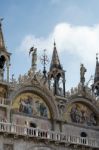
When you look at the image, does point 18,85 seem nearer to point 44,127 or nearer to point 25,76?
point 25,76

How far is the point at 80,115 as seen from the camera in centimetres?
3675

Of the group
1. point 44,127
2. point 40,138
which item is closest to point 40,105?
point 44,127

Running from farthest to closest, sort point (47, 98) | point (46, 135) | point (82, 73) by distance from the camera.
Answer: point (82, 73)
point (47, 98)
point (46, 135)

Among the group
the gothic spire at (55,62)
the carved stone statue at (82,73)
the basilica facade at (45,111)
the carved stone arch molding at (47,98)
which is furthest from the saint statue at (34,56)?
the carved stone statue at (82,73)

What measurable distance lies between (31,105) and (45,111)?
132cm

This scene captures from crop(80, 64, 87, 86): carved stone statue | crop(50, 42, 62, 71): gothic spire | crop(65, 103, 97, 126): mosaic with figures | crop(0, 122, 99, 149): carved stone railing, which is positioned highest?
crop(50, 42, 62, 71): gothic spire

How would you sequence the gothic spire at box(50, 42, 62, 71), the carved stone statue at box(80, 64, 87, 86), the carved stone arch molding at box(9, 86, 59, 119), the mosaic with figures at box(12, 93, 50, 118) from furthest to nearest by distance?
the carved stone statue at box(80, 64, 87, 86) < the gothic spire at box(50, 42, 62, 71) < the carved stone arch molding at box(9, 86, 59, 119) < the mosaic with figures at box(12, 93, 50, 118)

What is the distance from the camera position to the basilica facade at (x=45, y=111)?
30.5 m

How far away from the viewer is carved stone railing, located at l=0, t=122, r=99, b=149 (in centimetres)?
2935

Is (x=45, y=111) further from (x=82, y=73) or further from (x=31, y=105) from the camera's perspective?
(x=82, y=73)

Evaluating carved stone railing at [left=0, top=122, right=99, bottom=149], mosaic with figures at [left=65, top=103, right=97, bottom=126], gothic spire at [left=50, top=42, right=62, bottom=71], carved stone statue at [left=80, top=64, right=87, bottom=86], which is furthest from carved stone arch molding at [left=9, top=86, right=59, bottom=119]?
carved stone statue at [left=80, top=64, right=87, bottom=86]

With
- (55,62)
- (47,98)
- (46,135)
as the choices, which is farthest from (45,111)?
(55,62)

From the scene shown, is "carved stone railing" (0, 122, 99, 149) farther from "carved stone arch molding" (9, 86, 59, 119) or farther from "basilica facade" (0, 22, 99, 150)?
"carved stone arch molding" (9, 86, 59, 119)

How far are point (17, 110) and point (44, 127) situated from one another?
2669mm
